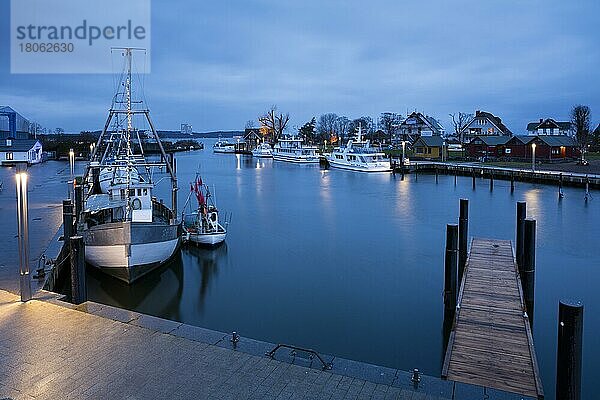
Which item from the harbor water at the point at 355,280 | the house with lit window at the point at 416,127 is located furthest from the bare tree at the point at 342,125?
the harbor water at the point at 355,280

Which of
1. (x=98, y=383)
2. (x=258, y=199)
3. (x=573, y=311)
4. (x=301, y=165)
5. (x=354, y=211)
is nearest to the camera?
(x=573, y=311)

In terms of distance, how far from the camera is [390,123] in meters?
100

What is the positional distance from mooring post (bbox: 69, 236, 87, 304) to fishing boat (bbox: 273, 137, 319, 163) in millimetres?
60071

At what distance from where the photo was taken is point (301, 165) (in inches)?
2564

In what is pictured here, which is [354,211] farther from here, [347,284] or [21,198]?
[21,198]

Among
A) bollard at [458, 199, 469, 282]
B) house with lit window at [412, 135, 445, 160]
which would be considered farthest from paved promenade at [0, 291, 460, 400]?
house with lit window at [412, 135, 445, 160]

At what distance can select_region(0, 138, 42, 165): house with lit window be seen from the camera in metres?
54.0

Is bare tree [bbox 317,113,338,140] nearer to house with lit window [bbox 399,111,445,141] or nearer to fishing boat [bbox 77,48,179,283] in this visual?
house with lit window [bbox 399,111,445,141]

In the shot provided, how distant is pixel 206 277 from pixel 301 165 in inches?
2029

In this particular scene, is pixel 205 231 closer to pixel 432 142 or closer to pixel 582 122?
pixel 432 142

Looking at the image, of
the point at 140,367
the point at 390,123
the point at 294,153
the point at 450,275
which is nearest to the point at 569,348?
the point at 140,367

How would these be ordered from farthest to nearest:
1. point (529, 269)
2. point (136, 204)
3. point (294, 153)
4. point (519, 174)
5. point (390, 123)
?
point (390, 123) < point (294, 153) < point (519, 174) < point (136, 204) < point (529, 269)

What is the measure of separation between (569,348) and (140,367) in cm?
447

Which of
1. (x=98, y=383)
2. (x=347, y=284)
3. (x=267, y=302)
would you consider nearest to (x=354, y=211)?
(x=347, y=284)
